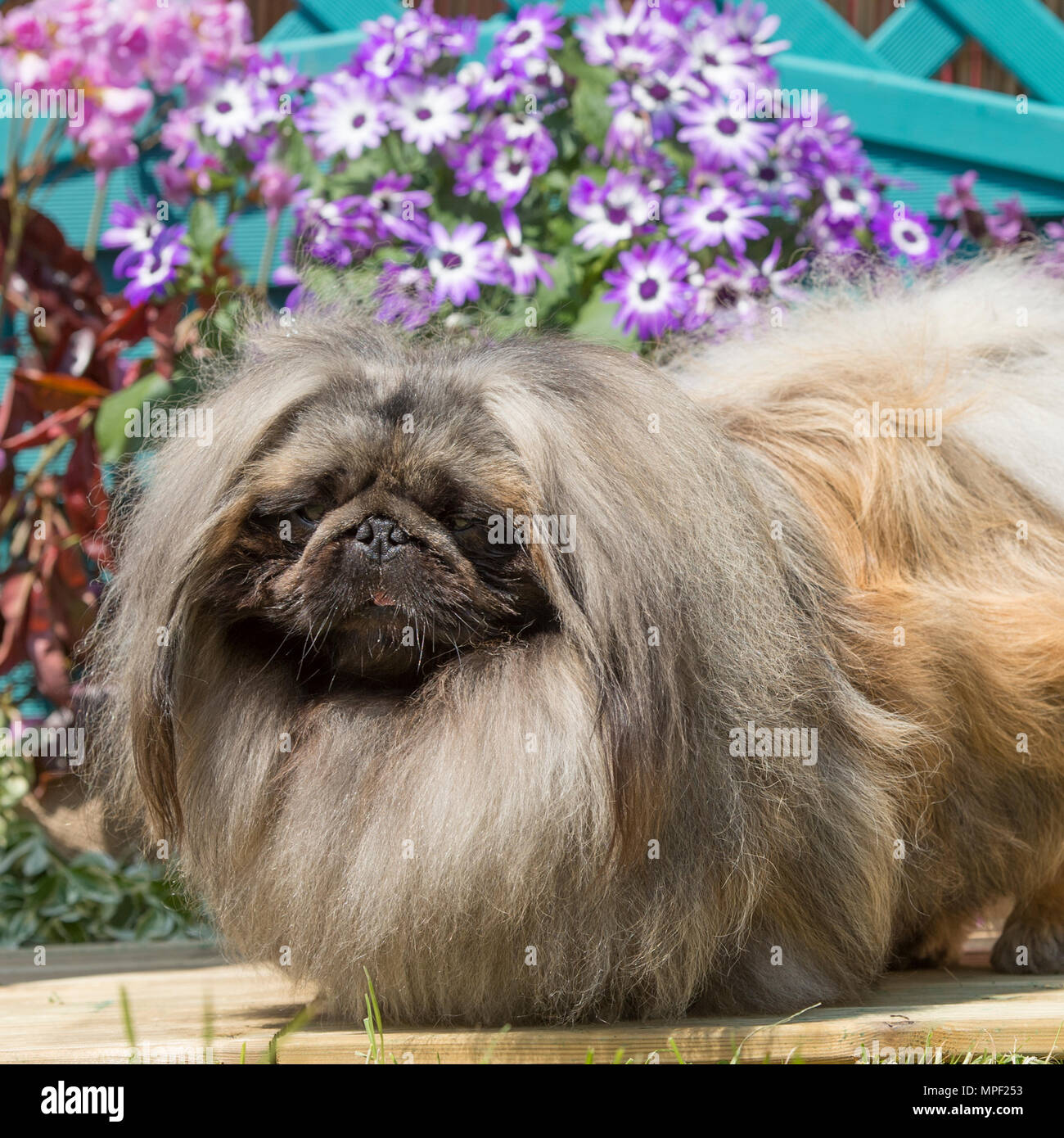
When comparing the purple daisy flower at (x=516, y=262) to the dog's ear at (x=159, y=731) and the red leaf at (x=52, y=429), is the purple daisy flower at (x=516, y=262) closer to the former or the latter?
the red leaf at (x=52, y=429)

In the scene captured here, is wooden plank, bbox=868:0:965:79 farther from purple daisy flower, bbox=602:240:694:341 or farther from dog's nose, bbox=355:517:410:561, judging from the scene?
dog's nose, bbox=355:517:410:561

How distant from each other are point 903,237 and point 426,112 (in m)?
1.23

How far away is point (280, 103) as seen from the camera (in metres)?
3.61

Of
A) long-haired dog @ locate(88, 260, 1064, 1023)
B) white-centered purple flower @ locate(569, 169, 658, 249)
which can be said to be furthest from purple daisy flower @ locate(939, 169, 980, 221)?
long-haired dog @ locate(88, 260, 1064, 1023)

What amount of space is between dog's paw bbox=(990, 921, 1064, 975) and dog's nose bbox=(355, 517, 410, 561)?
138 centimetres

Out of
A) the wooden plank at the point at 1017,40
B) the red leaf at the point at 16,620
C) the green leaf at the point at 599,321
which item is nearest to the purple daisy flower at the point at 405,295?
the green leaf at the point at 599,321

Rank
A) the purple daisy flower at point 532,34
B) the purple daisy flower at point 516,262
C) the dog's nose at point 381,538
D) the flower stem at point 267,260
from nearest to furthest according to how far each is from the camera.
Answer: the dog's nose at point 381,538
the purple daisy flower at point 516,262
the purple daisy flower at point 532,34
the flower stem at point 267,260

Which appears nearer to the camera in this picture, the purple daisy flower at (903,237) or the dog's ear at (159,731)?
the dog's ear at (159,731)

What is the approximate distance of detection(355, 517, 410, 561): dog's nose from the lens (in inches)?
69.4

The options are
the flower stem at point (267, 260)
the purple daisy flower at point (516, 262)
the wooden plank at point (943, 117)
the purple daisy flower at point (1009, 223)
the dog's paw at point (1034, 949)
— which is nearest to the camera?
the dog's paw at point (1034, 949)

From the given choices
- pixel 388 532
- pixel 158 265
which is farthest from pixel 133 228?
pixel 388 532

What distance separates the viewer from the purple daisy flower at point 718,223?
11.0 ft

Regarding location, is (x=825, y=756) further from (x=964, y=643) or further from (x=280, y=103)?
(x=280, y=103)

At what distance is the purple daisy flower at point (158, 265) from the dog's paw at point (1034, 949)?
7.97 ft
